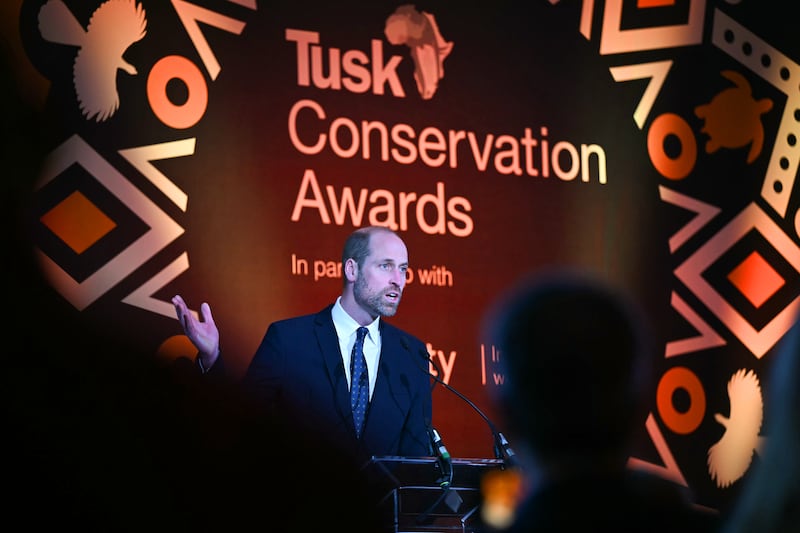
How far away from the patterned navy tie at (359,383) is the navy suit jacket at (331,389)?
A: 24 mm

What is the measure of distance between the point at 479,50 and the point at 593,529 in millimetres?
4575

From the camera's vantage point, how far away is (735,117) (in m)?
5.91

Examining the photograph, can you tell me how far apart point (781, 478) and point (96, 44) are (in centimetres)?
398

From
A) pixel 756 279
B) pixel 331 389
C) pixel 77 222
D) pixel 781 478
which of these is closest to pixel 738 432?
pixel 756 279

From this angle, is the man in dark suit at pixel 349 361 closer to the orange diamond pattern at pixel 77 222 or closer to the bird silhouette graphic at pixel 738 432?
the orange diamond pattern at pixel 77 222

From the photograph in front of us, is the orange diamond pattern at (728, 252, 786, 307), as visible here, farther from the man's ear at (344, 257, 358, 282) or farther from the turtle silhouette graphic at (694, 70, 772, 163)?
the man's ear at (344, 257, 358, 282)

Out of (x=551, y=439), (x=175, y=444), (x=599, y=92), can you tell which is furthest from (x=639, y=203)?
(x=551, y=439)

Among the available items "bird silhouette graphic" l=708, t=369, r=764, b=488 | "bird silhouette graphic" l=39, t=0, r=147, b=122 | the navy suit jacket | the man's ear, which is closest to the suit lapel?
the navy suit jacket

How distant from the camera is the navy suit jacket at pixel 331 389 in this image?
4.19m

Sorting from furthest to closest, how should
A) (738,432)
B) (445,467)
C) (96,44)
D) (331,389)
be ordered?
1. (738,432)
2. (96,44)
3. (331,389)
4. (445,467)

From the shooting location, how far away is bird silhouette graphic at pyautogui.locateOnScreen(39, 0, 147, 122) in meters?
4.42

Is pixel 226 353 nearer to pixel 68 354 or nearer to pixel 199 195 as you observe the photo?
pixel 199 195

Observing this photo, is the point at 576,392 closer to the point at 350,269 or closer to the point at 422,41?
the point at 350,269

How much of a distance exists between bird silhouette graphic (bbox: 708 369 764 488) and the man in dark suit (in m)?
1.90
